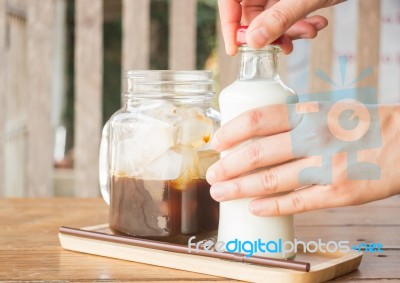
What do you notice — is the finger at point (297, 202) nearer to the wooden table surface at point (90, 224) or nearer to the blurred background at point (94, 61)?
the wooden table surface at point (90, 224)

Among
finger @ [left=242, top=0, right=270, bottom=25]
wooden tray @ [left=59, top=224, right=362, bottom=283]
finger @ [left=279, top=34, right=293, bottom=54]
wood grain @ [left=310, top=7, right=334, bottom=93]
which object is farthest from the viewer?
wood grain @ [left=310, top=7, right=334, bottom=93]

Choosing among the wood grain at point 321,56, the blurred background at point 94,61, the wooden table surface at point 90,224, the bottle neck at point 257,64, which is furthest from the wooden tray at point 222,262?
the wood grain at point 321,56

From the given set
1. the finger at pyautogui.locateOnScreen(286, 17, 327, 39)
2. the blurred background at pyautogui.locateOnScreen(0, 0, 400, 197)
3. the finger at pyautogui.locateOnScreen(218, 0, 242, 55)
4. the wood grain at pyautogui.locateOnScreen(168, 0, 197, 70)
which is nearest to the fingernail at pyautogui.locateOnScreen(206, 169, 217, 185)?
the finger at pyautogui.locateOnScreen(218, 0, 242, 55)

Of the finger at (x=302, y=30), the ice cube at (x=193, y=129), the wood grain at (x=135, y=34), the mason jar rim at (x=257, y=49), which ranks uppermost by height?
the wood grain at (x=135, y=34)

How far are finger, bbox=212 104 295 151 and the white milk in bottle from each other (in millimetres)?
21

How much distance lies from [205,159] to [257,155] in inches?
5.4

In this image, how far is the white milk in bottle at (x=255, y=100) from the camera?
3.10ft

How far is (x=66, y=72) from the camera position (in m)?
6.75

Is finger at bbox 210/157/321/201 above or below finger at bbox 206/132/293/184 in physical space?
below

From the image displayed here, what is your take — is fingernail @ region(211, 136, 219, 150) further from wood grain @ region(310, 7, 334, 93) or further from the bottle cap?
wood grain @ region(310, 7, 334, 93)

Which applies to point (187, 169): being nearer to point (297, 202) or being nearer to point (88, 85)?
point (297, 202)

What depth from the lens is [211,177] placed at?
3.15 feet

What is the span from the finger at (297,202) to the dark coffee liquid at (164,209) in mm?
121

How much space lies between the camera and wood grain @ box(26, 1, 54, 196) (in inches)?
104
